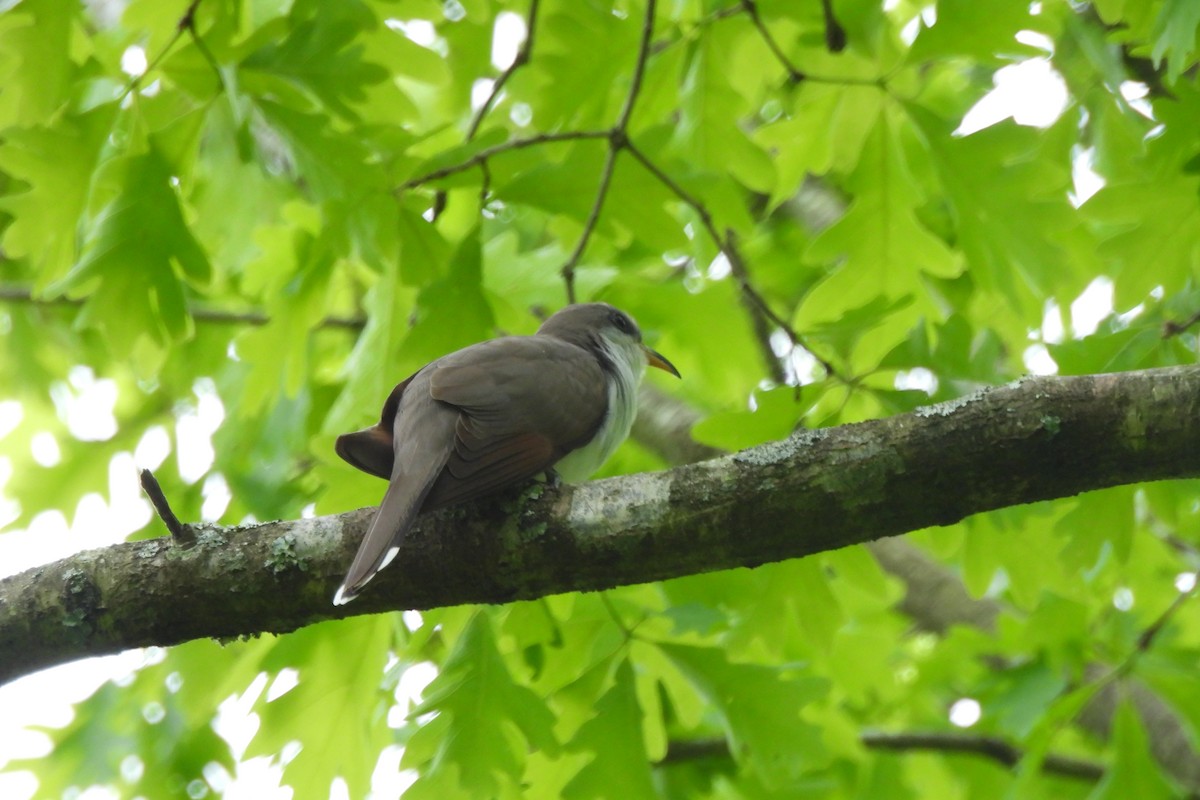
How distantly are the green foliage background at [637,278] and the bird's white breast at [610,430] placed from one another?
1.17ft

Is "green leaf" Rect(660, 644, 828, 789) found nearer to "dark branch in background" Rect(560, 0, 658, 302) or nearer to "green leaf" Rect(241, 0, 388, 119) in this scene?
"dark branch in background" Rect(560, 0, 658, 302)

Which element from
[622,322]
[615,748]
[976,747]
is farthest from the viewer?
[976,747]

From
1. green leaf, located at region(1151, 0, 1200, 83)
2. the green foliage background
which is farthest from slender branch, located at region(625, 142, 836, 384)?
green leaf, located at region(1151, 0, 1200, 83)

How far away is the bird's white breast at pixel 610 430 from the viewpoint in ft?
10.8

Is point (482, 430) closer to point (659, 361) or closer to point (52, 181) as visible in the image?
point (52, 181)

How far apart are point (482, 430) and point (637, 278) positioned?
1.97m

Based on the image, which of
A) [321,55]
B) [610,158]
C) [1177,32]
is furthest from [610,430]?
[1177,32]

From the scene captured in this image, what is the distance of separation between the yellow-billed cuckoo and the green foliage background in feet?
1.26

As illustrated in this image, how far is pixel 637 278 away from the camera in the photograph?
15.4 feet

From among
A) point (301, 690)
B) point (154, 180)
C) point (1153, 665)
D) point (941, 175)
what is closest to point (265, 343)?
point (154, 180)

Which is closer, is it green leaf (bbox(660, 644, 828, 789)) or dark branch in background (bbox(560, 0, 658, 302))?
green leaf (bbox(660, 644, 828, 789))

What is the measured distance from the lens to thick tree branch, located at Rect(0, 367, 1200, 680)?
94.7 inches

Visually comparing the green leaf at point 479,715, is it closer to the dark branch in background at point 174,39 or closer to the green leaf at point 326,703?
the green leaf at point 326,703

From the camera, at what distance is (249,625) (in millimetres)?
2635
